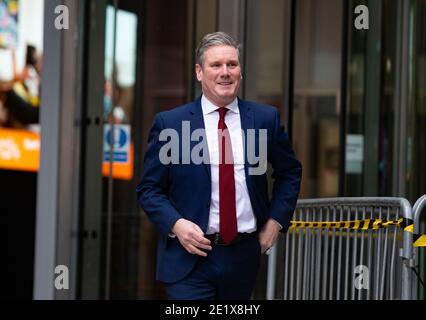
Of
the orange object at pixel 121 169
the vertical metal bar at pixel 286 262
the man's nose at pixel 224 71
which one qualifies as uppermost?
the man's nose at pixel 224 71

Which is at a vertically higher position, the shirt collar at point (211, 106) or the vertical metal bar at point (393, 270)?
the shirt collar at point (211, 106)

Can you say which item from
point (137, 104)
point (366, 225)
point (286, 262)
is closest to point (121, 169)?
point (137, 104)

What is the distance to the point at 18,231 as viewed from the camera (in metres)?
7.63

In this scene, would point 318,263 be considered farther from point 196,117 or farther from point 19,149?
point 19,149

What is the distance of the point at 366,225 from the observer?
4770 millimetres

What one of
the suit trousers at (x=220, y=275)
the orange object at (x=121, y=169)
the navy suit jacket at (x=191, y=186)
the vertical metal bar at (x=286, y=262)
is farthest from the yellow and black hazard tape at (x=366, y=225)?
the orange object at (x=121, y=169)

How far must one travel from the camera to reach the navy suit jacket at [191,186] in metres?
3.71

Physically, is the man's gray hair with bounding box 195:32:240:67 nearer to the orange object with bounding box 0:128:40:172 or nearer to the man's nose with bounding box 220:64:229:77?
the man's nose with bounding box 220:64:229:77

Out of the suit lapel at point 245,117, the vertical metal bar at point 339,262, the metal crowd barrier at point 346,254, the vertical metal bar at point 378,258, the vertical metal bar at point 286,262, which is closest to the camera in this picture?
the suit lapel at point 245,117

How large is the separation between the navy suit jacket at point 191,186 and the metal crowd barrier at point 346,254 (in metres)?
0.76

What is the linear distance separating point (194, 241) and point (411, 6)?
11.8 feet

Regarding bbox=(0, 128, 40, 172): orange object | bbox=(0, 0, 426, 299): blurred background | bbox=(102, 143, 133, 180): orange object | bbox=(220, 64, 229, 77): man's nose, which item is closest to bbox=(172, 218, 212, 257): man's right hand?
bbox=(220, 64, 229, 77): man's nose

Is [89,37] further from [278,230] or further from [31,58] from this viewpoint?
[278,230]

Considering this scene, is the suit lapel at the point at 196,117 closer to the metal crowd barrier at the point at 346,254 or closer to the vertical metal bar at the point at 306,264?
the metal crowd barrier at the point at 346,254
